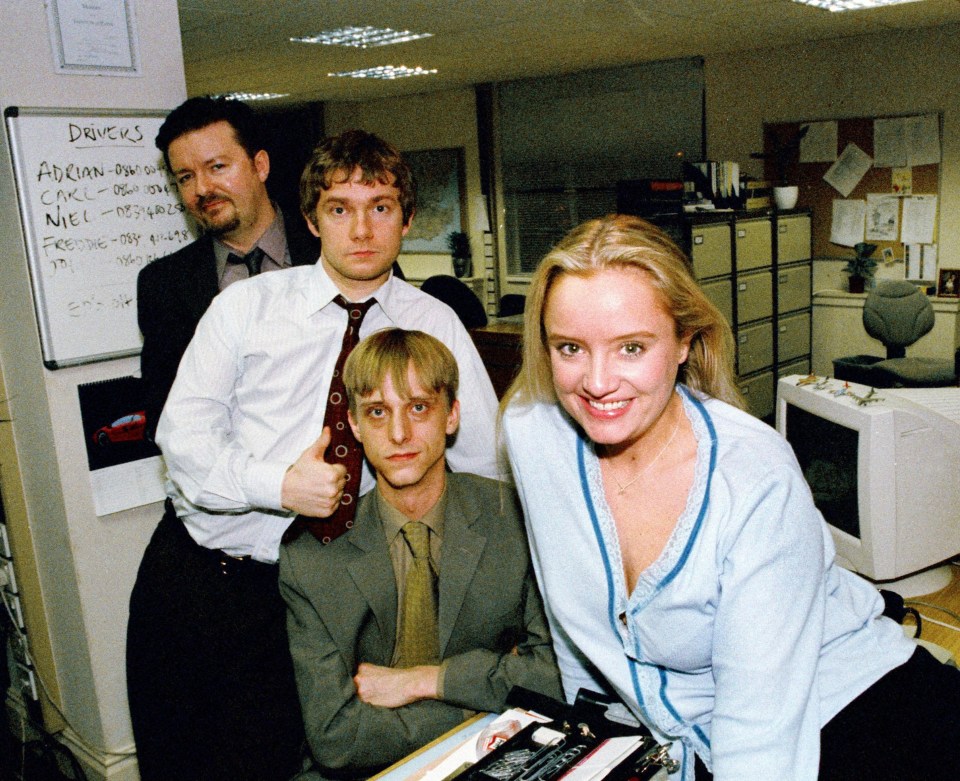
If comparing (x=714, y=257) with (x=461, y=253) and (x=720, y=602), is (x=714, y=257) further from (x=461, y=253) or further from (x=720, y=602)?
(x=720, y=602)

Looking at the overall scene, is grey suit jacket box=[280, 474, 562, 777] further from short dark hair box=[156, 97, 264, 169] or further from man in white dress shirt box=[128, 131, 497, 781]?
short dark hair box=[156, 97, 264, 169]

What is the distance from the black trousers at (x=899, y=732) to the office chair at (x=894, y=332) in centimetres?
412

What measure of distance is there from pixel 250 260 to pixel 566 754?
50.4 inches

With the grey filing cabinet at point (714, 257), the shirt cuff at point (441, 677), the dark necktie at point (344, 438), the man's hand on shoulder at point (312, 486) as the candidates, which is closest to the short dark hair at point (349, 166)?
the dark necktie at point (344, 438)

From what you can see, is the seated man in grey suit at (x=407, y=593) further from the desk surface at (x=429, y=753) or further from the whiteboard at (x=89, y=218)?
the whiteboard at (x=89, y=218)

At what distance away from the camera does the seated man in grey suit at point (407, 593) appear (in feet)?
4.68

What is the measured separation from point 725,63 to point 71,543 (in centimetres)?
600

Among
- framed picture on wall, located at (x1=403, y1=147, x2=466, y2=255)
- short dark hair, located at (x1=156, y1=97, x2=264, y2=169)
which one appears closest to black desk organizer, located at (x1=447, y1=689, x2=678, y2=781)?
short dark hair, located at (x1=156, y1=97, x2=264, y2=169)

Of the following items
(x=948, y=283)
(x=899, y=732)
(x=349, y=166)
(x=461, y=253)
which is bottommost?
(x=899, y=732)

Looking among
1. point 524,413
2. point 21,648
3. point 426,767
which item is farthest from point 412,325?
point 21,648

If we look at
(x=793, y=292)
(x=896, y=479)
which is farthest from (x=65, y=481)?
(x=793, y=292)

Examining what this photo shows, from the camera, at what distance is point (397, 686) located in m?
1.45

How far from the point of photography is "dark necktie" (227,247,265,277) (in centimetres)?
185

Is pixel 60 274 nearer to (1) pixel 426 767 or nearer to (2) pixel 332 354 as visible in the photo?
(2) pixel 332 354
